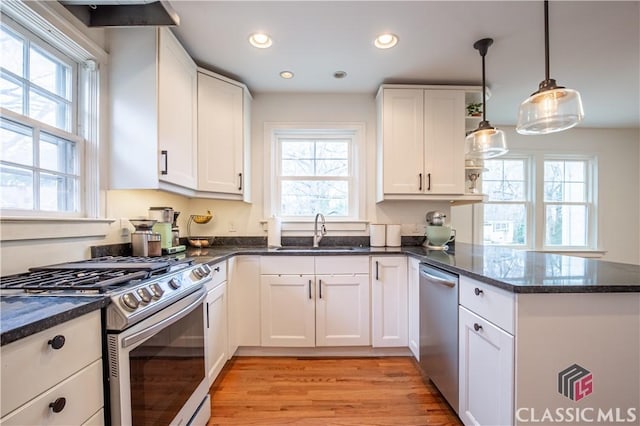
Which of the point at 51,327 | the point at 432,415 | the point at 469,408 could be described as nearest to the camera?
the point at 51,327

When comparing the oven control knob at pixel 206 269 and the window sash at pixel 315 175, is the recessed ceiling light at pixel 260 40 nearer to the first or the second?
the window sash at pixel 315 175

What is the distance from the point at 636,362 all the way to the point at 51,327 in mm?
1989

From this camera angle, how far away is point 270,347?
92.7 inches

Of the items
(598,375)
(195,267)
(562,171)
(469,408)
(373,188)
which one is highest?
(562,171)

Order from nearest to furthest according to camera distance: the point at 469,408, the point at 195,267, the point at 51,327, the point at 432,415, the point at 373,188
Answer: the point at 51,327
the point at 469,408
the point at 195,267
the point at 432,415
the point at 373,188

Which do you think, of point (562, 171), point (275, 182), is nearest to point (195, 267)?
point (275, 182)

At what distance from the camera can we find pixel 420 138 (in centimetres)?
257

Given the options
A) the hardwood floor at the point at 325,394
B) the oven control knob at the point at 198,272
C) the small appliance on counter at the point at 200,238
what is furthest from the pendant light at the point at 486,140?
the small appliance on counter at the point at 200,238

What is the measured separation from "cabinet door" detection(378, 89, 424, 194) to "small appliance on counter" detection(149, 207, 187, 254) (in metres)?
1.80

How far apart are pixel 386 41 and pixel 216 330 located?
2.36m

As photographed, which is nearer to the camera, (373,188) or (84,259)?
(84,259)

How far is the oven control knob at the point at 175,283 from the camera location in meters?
1.25

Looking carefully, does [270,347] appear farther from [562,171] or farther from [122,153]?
[562,171]

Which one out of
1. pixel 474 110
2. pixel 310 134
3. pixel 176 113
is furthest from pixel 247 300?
pixel 474 110
